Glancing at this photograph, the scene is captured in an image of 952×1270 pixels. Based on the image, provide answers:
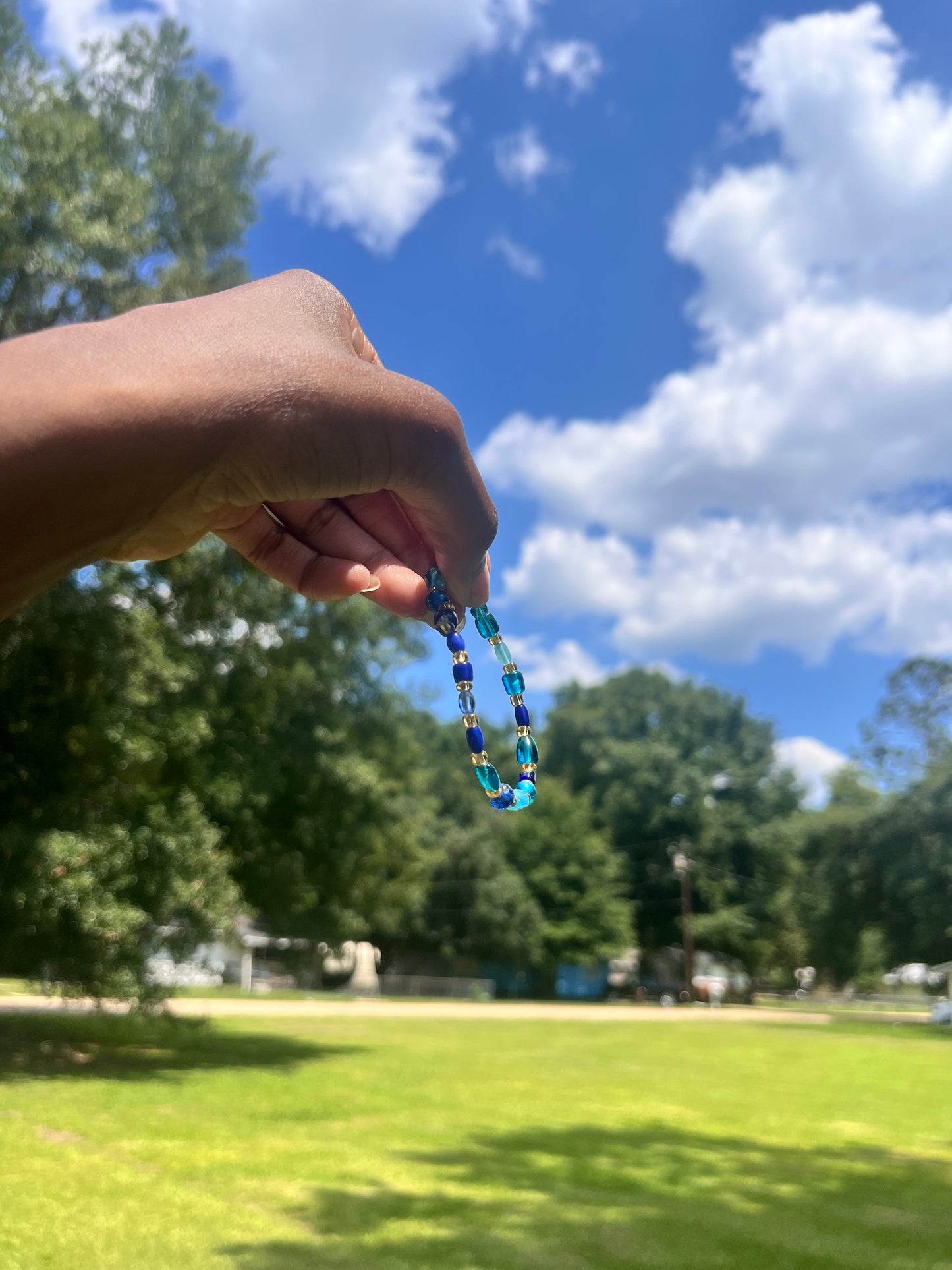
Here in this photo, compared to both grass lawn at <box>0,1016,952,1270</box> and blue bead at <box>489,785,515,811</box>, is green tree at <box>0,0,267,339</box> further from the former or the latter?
blue bead at <box>489,785,515,811</box>

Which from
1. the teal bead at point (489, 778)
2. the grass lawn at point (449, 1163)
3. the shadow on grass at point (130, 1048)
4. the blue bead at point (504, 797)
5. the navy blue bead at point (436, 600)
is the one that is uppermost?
the navy blue bead at point (436, 600)

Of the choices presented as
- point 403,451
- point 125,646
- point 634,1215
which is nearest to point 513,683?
point 403,451

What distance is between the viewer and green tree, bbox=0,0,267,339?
37.6ft

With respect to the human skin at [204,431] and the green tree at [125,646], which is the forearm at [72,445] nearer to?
the human skin at [204,431]

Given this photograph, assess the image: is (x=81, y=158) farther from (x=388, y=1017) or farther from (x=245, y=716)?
(x=388, y=1017)

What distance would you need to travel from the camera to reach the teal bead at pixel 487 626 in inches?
73.1

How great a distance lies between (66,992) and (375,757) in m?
6.54

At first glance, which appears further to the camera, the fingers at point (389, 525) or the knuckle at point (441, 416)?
the fingers at point (389, 525)

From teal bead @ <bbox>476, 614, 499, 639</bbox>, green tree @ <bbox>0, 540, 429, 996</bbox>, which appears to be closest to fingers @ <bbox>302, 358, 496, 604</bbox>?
teal bead @ <bbox>476, 614, 499, 639</bbox>

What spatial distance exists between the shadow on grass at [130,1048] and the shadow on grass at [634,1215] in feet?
20.5

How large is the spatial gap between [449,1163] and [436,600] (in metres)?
7.35

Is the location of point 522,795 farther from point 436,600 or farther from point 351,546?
point 351,546

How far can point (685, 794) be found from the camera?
51.3m

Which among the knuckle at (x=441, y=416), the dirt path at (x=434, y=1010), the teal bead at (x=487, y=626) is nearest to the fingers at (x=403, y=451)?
the knuckle at (x=441, y=416)
